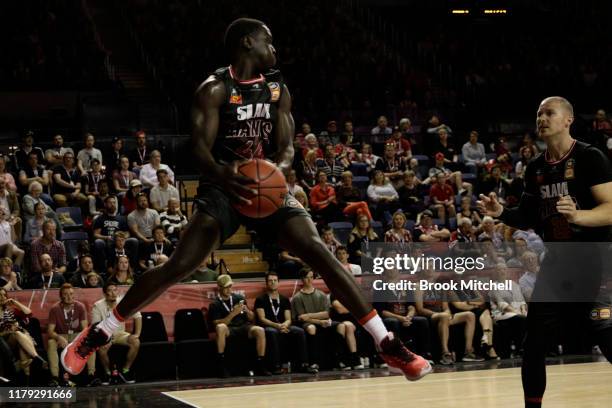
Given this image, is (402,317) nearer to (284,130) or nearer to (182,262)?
(284,130)

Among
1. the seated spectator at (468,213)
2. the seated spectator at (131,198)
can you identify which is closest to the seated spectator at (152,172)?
the seated spectator at (131,198)

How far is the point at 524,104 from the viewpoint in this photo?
21.7 m

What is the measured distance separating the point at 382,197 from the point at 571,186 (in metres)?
9.82

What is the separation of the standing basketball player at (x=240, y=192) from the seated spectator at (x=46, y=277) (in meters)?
6.81

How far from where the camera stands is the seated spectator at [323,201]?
15.2 meters

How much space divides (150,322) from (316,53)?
39.2ft

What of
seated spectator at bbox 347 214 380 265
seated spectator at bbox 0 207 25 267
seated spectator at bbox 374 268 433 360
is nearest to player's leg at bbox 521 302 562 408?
seated spectator at bbox 374 268 433 360

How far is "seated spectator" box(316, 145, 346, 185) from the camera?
1638 cm

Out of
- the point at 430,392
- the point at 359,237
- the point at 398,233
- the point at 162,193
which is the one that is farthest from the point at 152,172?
the point at 430,392

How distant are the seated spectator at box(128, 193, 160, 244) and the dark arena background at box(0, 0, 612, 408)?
1.5 inches

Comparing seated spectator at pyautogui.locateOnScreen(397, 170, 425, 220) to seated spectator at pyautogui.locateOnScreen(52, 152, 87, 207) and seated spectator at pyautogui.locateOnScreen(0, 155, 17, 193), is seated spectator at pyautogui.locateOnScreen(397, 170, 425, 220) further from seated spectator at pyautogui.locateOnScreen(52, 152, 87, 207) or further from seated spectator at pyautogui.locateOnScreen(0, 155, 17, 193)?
seated spectator at pyautogui.locateOnScreen(0, 155, 17, 193)

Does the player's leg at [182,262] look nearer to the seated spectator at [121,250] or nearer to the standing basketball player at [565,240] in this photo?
the standing basketball player at [565,240]

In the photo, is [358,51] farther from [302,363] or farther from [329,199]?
[302,363]

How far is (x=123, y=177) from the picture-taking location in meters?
15.2
